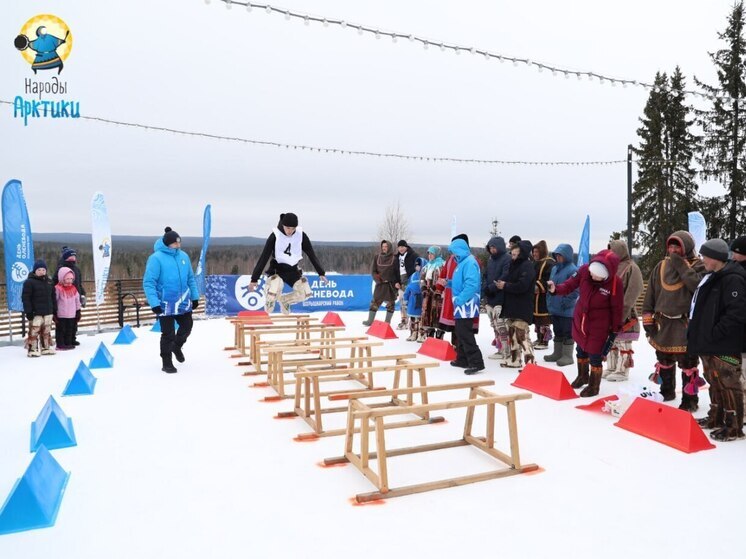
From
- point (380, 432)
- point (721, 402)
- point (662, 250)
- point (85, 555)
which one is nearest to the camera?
point (85, 555)

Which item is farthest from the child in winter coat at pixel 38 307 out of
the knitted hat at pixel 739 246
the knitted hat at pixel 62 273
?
the knitted hat at pixel 739 246

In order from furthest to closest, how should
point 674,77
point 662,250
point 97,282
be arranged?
point 674,77 → point 662,250 → point 97,282

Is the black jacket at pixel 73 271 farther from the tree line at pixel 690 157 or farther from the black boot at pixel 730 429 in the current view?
the tree line at pixel 690 157

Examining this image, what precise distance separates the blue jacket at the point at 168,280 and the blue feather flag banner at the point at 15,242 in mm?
3521

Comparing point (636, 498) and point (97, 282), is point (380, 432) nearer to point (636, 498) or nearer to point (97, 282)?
point (636, 498)

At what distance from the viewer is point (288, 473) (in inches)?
146

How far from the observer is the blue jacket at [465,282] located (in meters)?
6.96

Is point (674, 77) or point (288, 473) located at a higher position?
point (674, 77)

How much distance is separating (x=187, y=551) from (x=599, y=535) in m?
2.19

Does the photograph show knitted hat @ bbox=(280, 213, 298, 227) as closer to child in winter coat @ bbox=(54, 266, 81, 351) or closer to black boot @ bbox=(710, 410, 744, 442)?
child in winter coat @ bbox=(54, 266, 81, 351)

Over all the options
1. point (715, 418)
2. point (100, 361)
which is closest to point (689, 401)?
point (715, 418)

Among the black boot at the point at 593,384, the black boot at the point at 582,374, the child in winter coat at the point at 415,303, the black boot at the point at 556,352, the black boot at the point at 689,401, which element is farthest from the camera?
the child in winter coat at the point at 415,303

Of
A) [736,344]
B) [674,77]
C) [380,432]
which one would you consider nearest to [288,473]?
[380,432]

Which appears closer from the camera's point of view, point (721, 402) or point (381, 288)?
point (721, 402)
